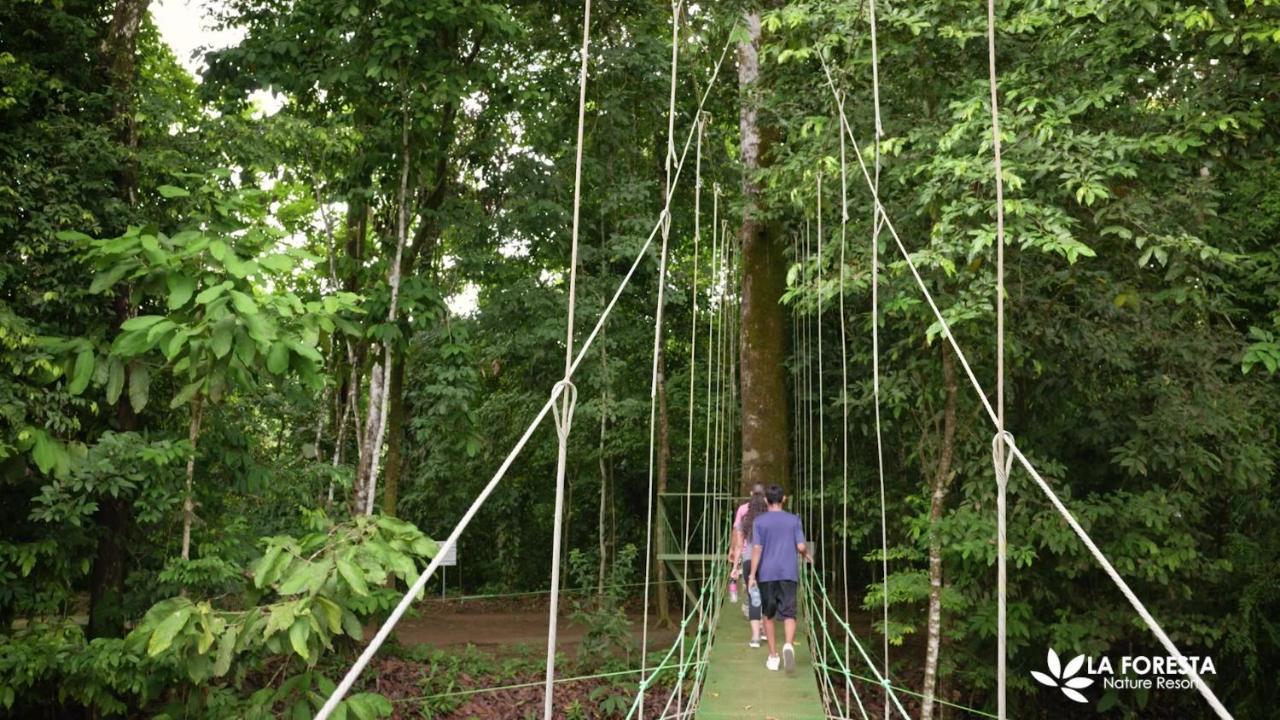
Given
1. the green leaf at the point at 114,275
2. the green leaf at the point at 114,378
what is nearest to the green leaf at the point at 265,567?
the green leaf at the point at 114,378

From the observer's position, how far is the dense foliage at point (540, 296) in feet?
8.54

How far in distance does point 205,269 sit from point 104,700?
1678mm

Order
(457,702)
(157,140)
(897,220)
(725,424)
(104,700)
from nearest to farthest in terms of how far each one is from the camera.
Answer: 1. (104,700)
2. (157,140)
3. (897,220)
4. (457,702)
5. (725,424)

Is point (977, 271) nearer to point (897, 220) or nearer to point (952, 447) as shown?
point (897, 220)

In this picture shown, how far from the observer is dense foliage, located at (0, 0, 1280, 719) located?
8.54 feet

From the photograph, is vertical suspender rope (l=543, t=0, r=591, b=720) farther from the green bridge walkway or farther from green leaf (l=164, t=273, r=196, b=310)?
the green bridge walkway

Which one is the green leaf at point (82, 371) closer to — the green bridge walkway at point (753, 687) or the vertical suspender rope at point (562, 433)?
the vertical suspender rope at point (562, 433)

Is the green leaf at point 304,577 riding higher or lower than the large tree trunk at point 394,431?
lower

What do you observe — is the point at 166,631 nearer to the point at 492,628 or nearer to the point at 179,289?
the point at 179,289

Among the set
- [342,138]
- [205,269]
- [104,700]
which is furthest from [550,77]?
[104,700]

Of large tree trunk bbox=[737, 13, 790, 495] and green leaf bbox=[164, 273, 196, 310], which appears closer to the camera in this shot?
green leaf bbox=[164, 273, 196, 310]

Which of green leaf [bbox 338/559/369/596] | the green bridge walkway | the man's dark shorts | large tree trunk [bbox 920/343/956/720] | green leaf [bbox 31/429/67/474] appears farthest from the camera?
large tree trunk [bbox 920/343/956/720]

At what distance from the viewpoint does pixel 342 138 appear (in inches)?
152

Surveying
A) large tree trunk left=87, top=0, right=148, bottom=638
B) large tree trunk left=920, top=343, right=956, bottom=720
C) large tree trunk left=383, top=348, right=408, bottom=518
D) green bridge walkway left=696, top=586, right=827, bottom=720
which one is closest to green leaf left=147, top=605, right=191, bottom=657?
large tree trunk left=87, top=0, right=148, bottom=638
